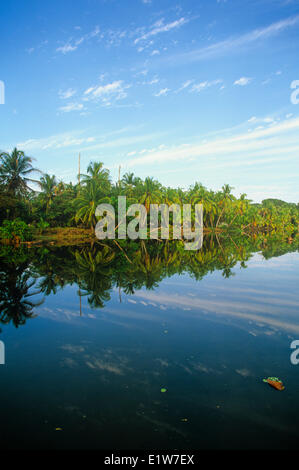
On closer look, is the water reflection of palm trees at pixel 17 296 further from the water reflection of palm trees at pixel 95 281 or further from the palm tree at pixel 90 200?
the palm tree at pixel 90 200

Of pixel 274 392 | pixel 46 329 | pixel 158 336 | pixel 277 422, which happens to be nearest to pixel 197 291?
pixel 158 336

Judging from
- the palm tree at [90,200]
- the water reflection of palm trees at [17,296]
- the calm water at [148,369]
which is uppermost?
the palm tree at [90,200]

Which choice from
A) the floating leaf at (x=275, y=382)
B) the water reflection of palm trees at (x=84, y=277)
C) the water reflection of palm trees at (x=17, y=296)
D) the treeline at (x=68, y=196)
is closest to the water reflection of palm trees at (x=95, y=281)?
the water reflection of palm trees at (x=84, y=277)

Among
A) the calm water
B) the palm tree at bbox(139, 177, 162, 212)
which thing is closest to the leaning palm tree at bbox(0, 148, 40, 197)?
the palm tree at bbox(139, 177, 162, 212)

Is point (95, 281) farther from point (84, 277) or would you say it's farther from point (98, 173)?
point (98, 173)

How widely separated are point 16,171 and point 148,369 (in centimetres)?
4023

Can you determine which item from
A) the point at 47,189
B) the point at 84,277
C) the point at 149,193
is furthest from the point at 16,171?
the point at 84,277

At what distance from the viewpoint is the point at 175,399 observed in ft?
14.1

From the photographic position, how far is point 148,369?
521cm

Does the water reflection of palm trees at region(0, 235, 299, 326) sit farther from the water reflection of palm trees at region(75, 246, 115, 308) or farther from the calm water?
the calm water

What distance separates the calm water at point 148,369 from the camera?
3.64 m

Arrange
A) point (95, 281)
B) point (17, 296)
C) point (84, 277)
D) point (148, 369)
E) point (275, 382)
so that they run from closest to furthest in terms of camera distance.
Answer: point (275, 382) → point (148, 369) → point (17, 296) → point (95, 281) → point (84, 277)

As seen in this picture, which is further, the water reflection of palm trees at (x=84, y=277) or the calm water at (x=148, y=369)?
the water reflection of palm trees at (x=84, y=277)

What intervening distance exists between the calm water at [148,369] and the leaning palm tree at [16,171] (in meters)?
31.8
